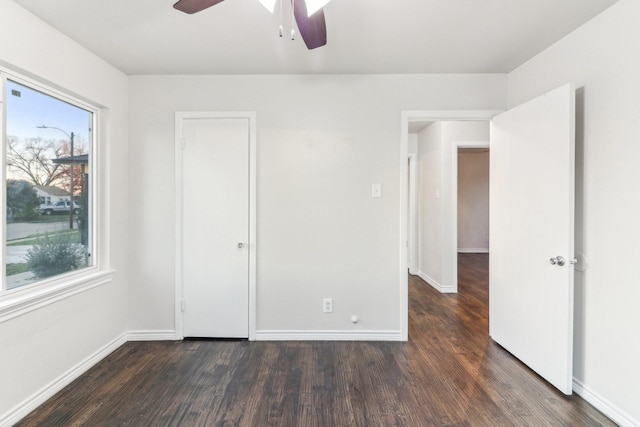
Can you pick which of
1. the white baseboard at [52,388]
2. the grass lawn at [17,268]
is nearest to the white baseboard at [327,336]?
the white baseboard at [52,388]

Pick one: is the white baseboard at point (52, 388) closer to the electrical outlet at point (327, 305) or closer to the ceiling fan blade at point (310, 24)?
the electrical outlet at point (327, 305)

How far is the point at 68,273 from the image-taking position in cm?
239

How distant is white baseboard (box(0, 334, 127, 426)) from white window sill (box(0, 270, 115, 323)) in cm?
53

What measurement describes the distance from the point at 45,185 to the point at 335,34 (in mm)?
2214

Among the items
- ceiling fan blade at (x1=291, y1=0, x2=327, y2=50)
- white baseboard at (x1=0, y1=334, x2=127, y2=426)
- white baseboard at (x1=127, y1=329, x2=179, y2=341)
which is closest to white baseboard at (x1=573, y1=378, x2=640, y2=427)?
ceiling fan blade at (x1=291, y1=0, x2=327, y2=50)

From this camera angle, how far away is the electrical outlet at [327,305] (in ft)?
9.66

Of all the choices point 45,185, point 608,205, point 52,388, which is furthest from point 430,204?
point 52,388

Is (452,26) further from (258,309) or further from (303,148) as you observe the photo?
(258,309)

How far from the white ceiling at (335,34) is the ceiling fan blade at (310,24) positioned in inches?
13.6

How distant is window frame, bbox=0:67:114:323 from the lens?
1.86 m

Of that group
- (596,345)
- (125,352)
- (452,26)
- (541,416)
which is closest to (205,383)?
(125,352)

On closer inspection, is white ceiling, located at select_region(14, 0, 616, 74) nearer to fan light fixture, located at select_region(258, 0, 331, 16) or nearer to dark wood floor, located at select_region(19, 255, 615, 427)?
fan light fixture, located at select_region(258, 0, 331, 16)

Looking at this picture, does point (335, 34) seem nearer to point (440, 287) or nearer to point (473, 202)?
point (440, 287)

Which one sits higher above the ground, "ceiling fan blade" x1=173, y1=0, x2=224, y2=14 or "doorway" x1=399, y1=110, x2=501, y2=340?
"ceiling fan blade" x1=173, y1=0, x2=224, y2=14
